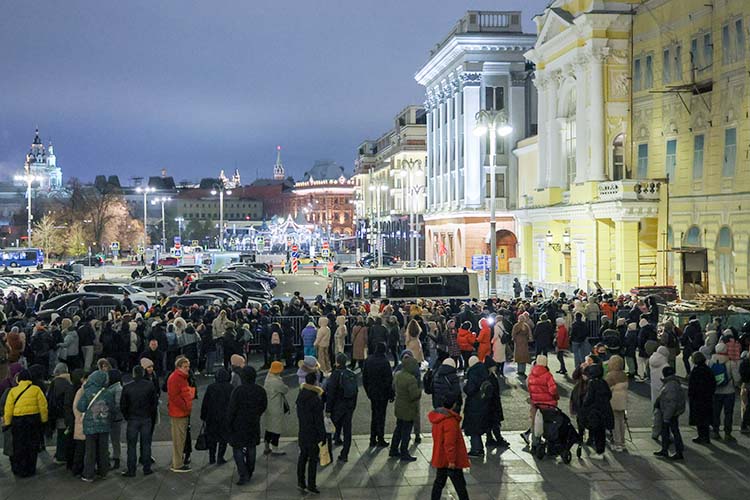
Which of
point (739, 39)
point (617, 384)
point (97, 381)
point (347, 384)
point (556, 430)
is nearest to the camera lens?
point (97, 381)

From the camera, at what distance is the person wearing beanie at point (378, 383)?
15.4m

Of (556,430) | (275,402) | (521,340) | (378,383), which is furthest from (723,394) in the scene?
(275,402)

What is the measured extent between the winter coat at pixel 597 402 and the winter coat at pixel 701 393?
1816 millimetres

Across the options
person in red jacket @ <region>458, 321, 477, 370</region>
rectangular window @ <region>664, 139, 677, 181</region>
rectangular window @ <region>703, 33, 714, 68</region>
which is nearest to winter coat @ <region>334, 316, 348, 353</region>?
person in red jacket @ <region>458, 321, 477, 370</region>

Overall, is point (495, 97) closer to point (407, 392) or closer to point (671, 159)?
point (671, 159)

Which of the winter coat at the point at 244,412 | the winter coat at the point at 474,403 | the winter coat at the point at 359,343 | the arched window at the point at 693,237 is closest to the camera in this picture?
the winter coat at the point at 244,412

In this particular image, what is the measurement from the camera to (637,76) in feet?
143

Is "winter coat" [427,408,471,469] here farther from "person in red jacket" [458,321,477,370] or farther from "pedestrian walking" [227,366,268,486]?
"person in red jacket" [458,321,477,370]

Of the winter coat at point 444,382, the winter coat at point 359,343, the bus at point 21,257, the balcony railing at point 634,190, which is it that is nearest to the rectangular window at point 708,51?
the balcony railing at point 634,190

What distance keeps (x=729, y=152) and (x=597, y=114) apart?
1049 centimetres

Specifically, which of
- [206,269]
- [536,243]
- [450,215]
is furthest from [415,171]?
[536,243]

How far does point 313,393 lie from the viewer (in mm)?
13109

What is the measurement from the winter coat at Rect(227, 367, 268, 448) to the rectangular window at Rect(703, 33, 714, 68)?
95.5 ft

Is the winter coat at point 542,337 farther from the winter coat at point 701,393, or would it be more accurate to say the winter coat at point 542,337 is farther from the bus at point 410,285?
the bus at point 410,285
